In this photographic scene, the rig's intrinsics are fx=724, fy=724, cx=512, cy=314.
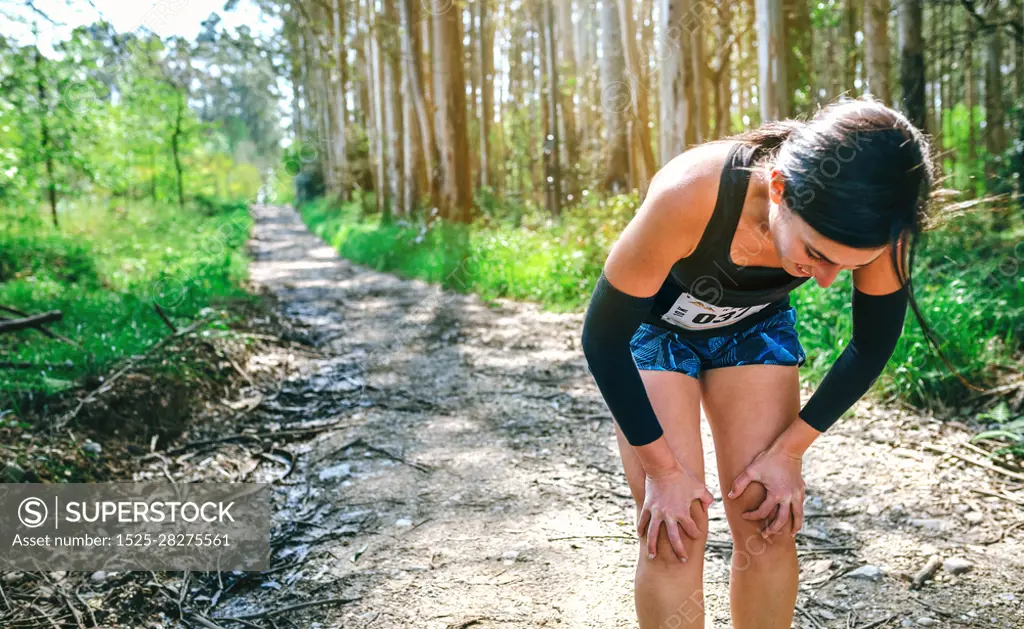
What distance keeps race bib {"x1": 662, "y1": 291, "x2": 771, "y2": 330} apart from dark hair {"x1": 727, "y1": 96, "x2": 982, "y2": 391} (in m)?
0.44

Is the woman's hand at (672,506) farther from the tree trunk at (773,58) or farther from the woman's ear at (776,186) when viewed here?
the tree trunk at (773,58)

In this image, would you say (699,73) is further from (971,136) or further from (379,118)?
(379,118)

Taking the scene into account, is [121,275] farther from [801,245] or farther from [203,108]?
[203,108]

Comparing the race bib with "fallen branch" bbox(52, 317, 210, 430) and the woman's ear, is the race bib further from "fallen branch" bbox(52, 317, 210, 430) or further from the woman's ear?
"fallen branch" bbox(52, 317, 210, 430)

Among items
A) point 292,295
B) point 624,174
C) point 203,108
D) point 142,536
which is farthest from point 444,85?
point 203,108

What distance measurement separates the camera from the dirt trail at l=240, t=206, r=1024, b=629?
247 centimetres

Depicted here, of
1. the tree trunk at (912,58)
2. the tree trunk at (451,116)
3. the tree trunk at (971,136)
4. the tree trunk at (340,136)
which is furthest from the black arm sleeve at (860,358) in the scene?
the tree trunk at (340,136)

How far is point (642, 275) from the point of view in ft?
5.46

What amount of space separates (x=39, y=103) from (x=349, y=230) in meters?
9.08

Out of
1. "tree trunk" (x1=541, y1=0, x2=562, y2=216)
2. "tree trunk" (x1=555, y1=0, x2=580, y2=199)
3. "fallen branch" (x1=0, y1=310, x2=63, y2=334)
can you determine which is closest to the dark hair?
"fallen branch" (x1=0, y1=310, x2=63, y2=334)

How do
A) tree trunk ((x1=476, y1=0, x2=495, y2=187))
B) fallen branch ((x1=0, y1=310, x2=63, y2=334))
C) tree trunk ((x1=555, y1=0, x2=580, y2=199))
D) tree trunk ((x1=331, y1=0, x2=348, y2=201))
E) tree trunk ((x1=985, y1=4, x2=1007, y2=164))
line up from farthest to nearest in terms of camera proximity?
1. tree trunk ((x1=331, y1=0, x2=348, y2=201))
2. tree trunk ((x1=476, y1=0, x2=495, y2=187))
3. tree trunk ((x1=555, y1=0, x2=580, y2=199))
4. tree trunk ((x1=985, y1=4, x2=1007, y2=164))
5. fallen branch ((x1=0, y1=310, x2=63, y2=334))

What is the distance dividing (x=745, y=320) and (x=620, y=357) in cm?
50

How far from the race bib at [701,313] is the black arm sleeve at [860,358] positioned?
24cm

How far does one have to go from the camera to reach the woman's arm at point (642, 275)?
5.44ft
